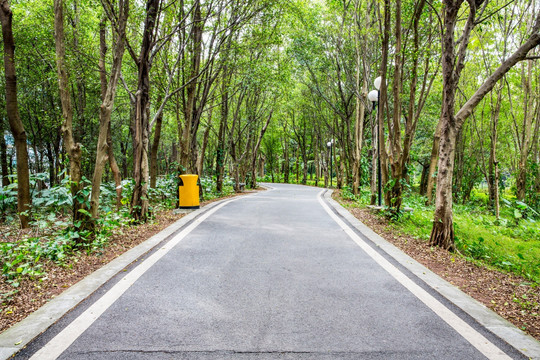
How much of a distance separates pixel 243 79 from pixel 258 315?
1435cm

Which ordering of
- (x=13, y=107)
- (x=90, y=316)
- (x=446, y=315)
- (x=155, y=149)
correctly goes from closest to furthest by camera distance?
(x=90, y=316) → (x=446, y=315) → (x=13, y=107) → (x=155, y=149)

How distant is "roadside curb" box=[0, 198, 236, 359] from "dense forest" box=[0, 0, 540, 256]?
1418mm

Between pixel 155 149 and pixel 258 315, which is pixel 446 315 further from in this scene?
pixel 155 149

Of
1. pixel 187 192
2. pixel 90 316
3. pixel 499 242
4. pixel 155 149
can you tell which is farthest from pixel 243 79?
pixel 90 316

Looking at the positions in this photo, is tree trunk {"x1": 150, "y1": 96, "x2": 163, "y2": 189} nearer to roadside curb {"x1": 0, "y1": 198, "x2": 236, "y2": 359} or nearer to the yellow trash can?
the yellow trash can

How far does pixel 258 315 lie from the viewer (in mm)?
3158

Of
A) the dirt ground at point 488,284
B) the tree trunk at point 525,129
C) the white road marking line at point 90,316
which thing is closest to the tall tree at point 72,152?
the white road marking line at point 90,316

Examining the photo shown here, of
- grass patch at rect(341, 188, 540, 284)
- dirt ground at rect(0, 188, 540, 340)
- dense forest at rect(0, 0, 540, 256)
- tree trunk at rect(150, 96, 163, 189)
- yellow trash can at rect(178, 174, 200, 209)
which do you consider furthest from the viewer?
tree trunk at rect(150, 96, 163, 189)

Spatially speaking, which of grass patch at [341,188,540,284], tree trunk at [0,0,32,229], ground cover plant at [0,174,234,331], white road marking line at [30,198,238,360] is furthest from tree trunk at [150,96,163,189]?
grass patch at [341,188,540,284]

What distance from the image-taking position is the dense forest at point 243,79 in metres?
6.13

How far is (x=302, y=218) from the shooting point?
9.16 meters

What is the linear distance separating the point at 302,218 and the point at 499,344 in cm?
654

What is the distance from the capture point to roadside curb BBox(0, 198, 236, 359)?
262 cm

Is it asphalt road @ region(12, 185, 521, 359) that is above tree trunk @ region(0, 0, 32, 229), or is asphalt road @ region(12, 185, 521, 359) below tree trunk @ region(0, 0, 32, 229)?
below
